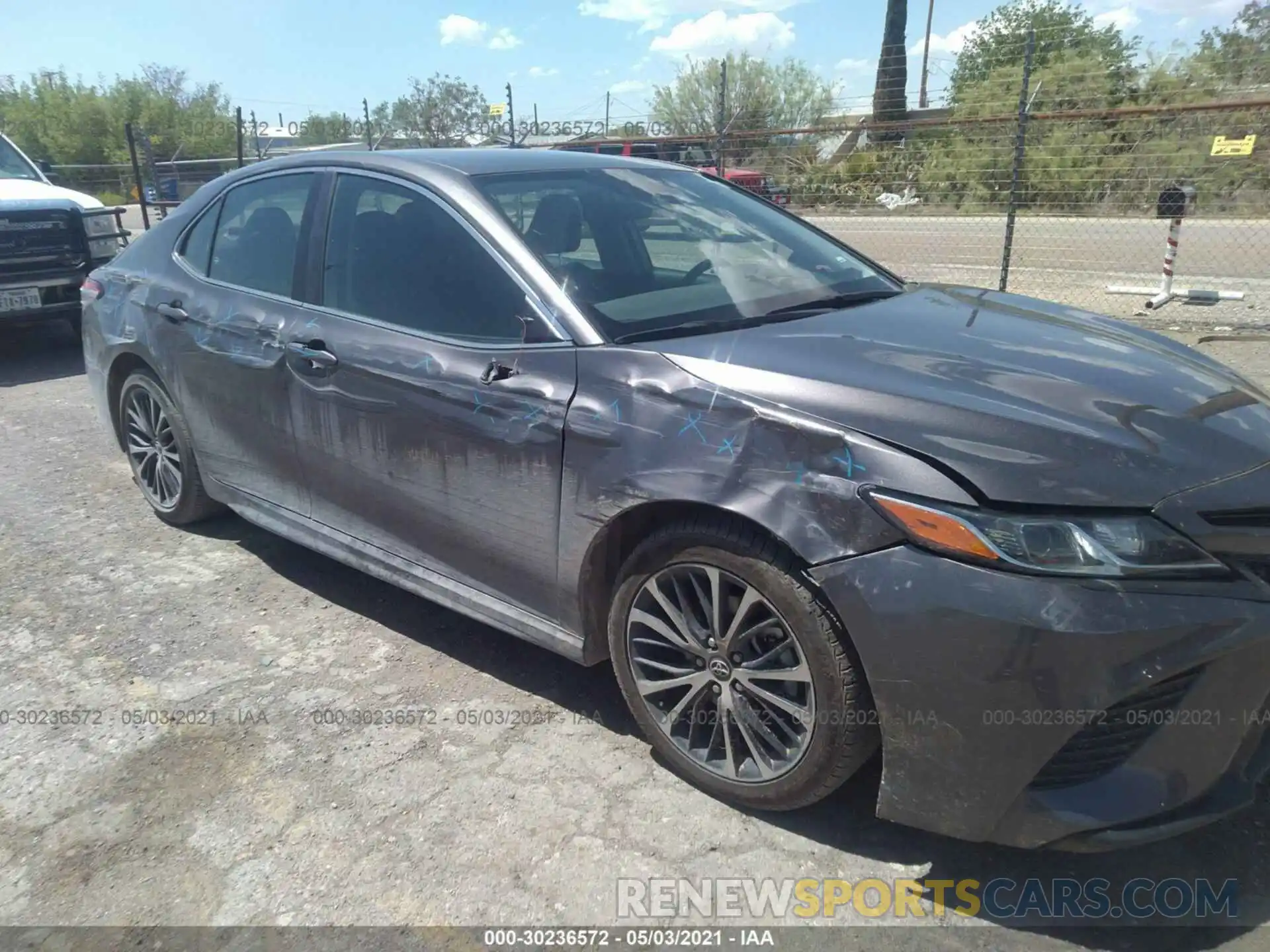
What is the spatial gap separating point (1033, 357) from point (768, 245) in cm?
119

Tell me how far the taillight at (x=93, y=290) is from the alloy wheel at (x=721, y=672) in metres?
3.45

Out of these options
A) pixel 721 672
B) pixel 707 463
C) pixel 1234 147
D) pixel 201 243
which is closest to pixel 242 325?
pixel 201 243

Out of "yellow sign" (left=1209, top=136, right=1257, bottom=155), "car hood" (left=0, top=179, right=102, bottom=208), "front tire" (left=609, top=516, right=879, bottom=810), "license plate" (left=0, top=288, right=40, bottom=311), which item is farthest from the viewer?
"yellow sign" (left=1209, top=136, right=1257, bottom=155)

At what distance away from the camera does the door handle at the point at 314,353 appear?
3268 mm

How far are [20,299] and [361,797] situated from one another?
7.22m

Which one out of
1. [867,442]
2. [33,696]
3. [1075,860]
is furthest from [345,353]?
[1075,860]

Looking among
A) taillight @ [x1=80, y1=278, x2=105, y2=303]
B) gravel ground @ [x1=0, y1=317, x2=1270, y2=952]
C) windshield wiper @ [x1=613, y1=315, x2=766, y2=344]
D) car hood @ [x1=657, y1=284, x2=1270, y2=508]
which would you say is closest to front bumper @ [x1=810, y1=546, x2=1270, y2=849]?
car hood @ [x1=657, y1=284, x2=1270, y2=508]

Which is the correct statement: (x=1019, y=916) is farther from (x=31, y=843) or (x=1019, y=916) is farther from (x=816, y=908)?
(x=31, y=843)

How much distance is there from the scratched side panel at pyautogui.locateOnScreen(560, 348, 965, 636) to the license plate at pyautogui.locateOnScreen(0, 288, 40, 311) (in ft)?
24.0

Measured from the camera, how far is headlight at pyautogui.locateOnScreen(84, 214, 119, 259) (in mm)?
8516

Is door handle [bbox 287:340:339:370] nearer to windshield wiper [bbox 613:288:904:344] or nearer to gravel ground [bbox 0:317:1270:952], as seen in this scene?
gravel ground [bbox 0:317:1270:952]

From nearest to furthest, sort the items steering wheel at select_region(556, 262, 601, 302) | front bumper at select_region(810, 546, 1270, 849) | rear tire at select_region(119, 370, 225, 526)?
front bumper at select_region(810, 546, 1270, 849)
steering wheel at select_region(556, 262, 601, 302)
rear tire at select_region(119, 370, 225, 526)

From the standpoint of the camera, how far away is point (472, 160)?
3381 mm

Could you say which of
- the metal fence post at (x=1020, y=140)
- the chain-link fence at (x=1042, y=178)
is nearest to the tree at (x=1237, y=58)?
the chain-link fence at (x=1042, y=178)
